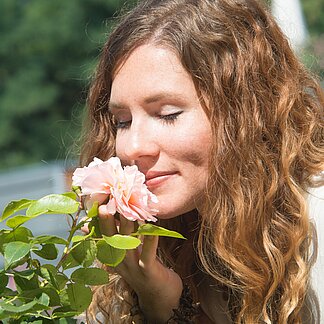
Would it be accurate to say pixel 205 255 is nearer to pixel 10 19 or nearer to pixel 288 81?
pixel 288 81

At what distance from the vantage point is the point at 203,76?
224 centimetres

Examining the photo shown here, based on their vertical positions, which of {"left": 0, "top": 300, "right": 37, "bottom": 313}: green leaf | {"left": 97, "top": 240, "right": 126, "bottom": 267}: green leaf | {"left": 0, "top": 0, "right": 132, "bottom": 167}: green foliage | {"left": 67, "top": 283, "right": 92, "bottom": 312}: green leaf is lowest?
{"left": 0, "top": 0, "right": 132, "bottom": 167}: green foliage

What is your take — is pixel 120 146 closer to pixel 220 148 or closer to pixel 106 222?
pixel 220 148

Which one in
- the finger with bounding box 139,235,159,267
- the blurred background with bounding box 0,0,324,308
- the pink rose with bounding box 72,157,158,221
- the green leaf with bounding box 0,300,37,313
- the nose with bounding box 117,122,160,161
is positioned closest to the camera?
the green leaf with bounding box 0,300,37,313

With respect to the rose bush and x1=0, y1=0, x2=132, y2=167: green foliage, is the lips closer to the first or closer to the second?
the rose bush

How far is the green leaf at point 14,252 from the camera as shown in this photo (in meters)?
1.65

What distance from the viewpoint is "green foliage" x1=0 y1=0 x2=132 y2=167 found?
1347cm

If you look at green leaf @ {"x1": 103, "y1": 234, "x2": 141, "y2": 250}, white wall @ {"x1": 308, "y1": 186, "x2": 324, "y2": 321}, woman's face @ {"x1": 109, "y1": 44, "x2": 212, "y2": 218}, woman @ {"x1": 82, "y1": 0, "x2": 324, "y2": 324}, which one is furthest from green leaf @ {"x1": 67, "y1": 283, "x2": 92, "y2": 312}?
white wall @ {"x1": 308, "y1": 186, "x2": 324, "y2": 321}

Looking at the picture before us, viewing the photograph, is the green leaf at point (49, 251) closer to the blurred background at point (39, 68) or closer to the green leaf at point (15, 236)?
the green leaf at point (15, 236)

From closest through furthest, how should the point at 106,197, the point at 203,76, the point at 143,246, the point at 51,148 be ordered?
the point at 106,197, the point at 143,246, the point at 203,76, the point at 51,148

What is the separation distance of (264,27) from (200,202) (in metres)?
0.52

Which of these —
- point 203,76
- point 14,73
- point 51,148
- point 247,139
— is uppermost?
point 203,76

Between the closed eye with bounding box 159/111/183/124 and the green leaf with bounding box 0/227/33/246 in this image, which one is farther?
the closed eye with bounding box 159/111/183/124

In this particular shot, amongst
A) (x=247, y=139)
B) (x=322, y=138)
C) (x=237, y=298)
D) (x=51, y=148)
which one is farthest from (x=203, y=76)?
(x=51, y=148)
